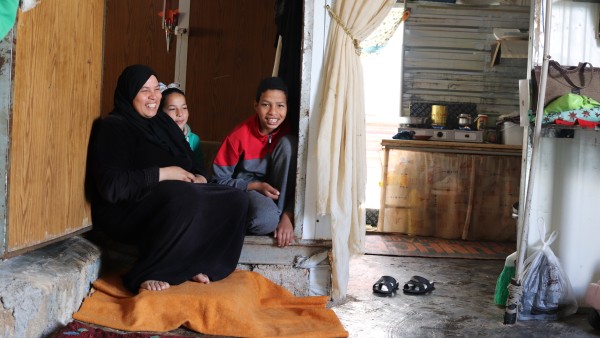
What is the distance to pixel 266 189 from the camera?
3.80 m

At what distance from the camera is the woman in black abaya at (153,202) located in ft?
10.8

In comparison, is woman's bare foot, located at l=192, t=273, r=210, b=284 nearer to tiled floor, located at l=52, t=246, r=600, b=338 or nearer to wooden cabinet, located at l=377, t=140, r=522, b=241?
tiled floor, located at l=52, t=246, r=600, b=338

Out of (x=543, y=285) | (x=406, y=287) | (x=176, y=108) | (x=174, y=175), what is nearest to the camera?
(x=174, y=175)

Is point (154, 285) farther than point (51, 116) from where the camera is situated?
Yes

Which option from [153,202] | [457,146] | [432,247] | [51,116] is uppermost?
[457,146]

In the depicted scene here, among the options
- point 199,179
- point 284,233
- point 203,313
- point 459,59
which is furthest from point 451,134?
point 203,313

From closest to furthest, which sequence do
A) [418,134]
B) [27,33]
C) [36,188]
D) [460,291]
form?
[27,33] → [36,188] → [460,291] → [418,134]

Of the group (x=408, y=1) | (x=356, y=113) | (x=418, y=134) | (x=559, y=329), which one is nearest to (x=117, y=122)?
(x=356, y=113)

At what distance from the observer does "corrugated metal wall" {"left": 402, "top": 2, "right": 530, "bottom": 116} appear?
7.27 metres

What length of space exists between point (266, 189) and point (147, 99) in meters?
0.85

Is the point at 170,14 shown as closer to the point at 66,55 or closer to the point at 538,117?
the point at 66,55

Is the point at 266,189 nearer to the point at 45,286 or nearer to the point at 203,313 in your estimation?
the point at 203,313

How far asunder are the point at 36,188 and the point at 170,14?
3.07m

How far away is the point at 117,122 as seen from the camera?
11.3ft
